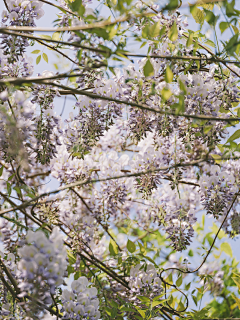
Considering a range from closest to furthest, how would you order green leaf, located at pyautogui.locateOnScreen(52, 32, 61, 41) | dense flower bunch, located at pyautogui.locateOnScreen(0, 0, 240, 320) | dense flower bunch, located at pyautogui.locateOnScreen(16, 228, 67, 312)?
dense flower bunch, located at pyautogui.locateOnScreen(16, 228, 67, 312)
dense flower bunch, located at pyautogui.locateOnScreen(0, 0, 240, 320)
green leaf, located at pyautogui.locateOnScreen(52, 32, 61, 41)

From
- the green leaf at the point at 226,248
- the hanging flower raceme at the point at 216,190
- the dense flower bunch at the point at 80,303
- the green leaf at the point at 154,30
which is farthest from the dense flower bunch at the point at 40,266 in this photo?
the green leaf at the point at 226,248

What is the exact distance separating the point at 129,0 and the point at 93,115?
0.87 m

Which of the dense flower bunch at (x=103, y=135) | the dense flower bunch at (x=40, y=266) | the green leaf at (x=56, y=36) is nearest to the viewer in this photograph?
the dense flower bunch at (x=40, y=266)

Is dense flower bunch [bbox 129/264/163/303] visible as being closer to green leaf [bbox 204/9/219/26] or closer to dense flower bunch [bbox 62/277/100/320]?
dense flower bunch [bbox 62/277/100/320]

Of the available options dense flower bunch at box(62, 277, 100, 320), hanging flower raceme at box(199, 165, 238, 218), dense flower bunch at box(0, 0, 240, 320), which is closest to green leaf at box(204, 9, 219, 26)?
dense flower bunch at box(0, 0, 240, 320)

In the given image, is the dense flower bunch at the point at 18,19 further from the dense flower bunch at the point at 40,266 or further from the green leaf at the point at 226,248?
the green leaf at the point at 226,248

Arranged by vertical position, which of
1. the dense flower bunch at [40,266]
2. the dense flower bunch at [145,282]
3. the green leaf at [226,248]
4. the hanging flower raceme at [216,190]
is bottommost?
the dense flower bunch at [40,266]

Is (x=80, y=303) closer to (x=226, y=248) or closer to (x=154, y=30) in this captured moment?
(x=154, y=30)

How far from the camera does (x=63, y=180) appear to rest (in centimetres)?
215

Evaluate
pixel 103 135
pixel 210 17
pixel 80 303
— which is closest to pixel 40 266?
pixel 80 303

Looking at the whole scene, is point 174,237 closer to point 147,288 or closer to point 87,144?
point 147,288

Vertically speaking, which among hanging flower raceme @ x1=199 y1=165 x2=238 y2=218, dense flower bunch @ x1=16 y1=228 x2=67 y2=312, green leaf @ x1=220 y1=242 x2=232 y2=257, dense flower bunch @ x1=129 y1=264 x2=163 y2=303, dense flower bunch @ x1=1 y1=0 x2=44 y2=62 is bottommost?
dense flower bunch @ x1=16 y1=228 x2=67 y2=312

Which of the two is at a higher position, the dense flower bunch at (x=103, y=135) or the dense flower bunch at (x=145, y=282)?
the dense flower bunch at (x=103, y=135)

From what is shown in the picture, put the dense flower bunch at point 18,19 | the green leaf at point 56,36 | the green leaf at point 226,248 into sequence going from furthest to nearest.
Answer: the green leaf at point 226,248 → the green leaf at point 56,36 → the dense flower bunch at point 18,19
